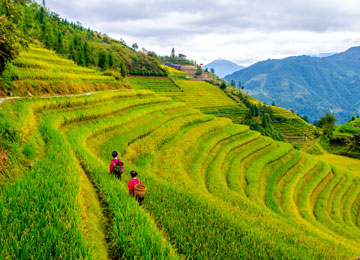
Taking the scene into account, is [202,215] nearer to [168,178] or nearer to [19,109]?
[168,178]

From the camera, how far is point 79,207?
409cm

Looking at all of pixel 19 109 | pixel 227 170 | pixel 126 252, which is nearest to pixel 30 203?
pixel 126 252

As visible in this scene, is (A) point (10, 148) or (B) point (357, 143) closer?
(A) point (10, 148)

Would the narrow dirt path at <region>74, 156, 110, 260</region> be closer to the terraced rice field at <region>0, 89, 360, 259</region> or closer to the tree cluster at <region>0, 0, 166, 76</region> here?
the terraced rice field at <region>0, 89, 360, 259</region>

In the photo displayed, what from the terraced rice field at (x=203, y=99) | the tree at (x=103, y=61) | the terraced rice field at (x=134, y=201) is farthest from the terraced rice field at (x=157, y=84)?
the terraced rice field at (x=134, y=201)

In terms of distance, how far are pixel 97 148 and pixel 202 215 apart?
25.0 feet

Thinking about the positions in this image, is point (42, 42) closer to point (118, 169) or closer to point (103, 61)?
point (103, 61)

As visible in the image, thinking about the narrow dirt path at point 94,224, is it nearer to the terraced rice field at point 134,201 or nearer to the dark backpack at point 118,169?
the terraced rice field at point 134,201

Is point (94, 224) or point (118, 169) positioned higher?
point (118, 169)

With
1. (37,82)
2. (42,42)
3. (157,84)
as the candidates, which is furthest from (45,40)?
(157,84)

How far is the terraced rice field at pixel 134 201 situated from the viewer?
353 cm

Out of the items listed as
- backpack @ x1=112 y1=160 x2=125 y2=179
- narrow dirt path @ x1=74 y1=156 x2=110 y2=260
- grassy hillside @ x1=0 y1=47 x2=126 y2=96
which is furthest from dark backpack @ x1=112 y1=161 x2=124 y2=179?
grassy hillside @ x1=0 y1=47 x2=126 y2=96

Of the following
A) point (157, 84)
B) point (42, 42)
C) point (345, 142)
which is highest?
point (42, 42)

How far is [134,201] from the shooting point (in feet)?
17.4
